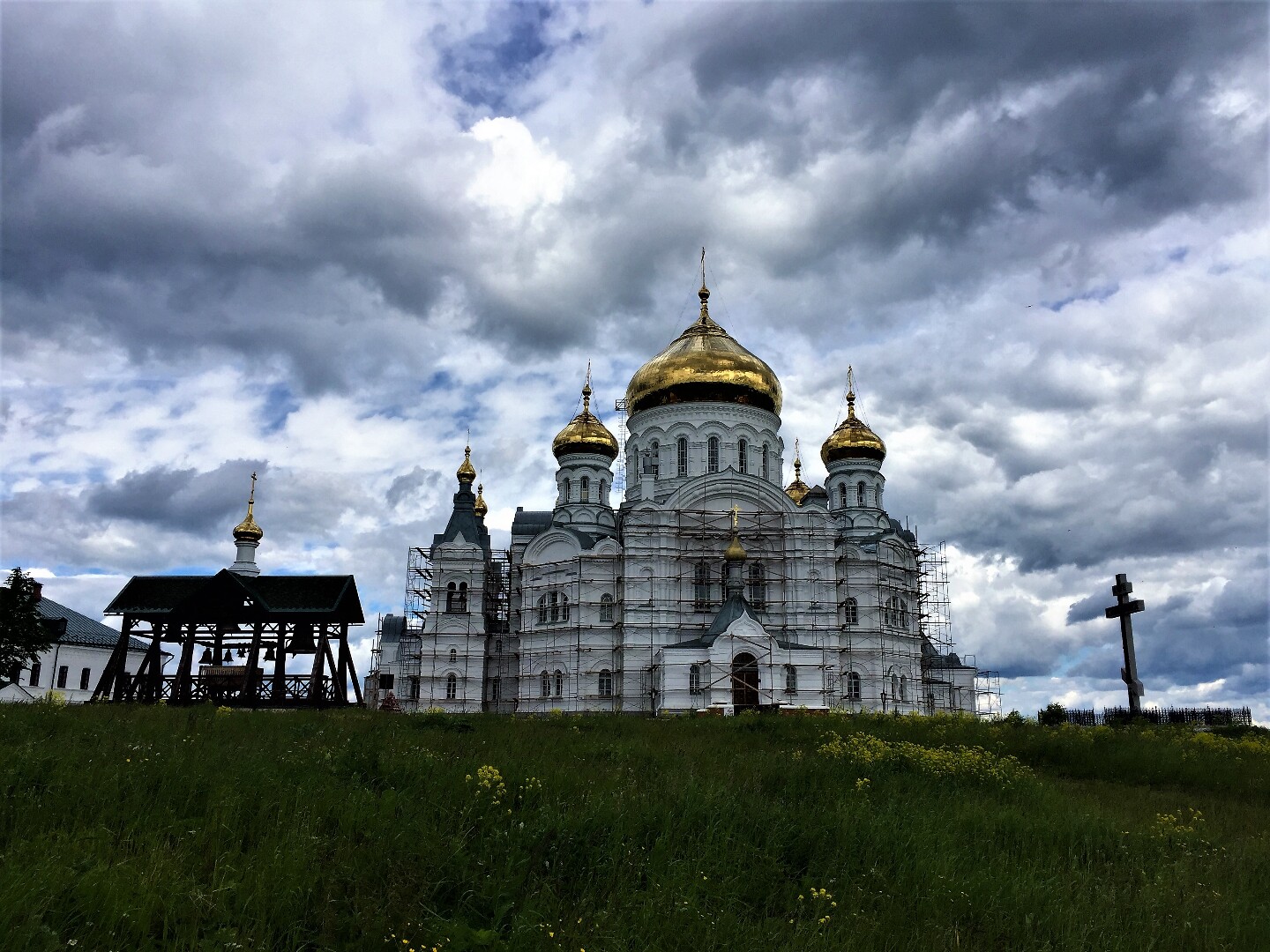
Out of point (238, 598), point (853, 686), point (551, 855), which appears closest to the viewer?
point (551, 855)

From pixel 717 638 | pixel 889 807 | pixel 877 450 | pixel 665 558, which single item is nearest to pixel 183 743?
pixel 889 807

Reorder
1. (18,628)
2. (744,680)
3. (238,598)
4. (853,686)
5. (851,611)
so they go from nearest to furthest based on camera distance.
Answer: (18,628)
(238,598)
(744,680)
(853,686)
(851,611)

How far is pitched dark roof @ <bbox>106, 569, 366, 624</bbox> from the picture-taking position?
27453mm

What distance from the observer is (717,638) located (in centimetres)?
3466

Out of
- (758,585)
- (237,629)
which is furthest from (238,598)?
(758,585)

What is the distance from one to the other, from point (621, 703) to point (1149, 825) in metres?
27.8

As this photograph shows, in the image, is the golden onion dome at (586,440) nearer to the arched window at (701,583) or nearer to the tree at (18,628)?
the arched window at (701,583)

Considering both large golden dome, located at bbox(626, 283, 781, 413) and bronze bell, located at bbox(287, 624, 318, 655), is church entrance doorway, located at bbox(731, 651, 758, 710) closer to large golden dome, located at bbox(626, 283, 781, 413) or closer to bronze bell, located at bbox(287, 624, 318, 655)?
large golden dome, located at bbox(626, 283, 781, 413)

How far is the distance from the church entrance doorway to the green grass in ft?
77.5

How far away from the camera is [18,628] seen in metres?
24.5

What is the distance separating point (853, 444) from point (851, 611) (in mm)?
8784

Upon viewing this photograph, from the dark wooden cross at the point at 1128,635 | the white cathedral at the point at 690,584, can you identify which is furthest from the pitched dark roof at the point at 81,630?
the dark wooden cross at the point at 1128,635

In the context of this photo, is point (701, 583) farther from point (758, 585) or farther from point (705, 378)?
point (705, 378)

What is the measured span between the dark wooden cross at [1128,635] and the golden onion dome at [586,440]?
889 inches
